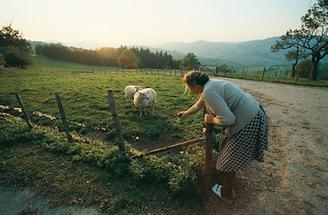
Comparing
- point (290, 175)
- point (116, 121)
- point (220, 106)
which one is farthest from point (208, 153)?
point (116, 121)

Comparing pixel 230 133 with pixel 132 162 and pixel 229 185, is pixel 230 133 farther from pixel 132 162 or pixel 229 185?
pixel 132 162

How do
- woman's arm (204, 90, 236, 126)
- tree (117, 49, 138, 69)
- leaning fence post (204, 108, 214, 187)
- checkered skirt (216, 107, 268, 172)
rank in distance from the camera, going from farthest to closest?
1. tree (117, 49, 138, 69)
2. leaning fence post (204, 108, 214, 187)
3. checkered skirt (216, 107, 268, 172)
4. woman's arm (204, 90, 236, 126)

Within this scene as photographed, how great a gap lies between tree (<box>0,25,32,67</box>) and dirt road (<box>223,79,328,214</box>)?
5928cm

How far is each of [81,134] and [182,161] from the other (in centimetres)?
547

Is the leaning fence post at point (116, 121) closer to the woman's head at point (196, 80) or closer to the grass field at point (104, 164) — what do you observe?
the grass field at point (104, 164)

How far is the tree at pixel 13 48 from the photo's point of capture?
56156mm

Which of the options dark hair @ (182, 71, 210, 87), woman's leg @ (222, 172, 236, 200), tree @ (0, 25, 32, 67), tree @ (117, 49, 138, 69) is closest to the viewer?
dark hair @ (182, 71, 210, 87)

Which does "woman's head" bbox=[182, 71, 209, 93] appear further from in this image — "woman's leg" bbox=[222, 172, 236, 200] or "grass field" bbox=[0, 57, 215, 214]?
"grass field" bbox=[0, 57, 215, 214]

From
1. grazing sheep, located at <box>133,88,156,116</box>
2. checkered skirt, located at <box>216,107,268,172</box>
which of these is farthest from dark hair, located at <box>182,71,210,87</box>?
grazing sheep, located at <box>133,88,156,116</box>

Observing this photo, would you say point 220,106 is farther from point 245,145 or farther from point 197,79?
point 245,145

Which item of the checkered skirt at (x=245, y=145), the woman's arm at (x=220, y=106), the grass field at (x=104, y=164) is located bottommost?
the grass field at (x=104, y=164)

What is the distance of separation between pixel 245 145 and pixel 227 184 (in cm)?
123

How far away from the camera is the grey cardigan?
15.0 feet

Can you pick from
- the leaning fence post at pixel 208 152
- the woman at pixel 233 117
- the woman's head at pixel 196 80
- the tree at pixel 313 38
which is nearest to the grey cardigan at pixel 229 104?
the woman at pixel 233 117
